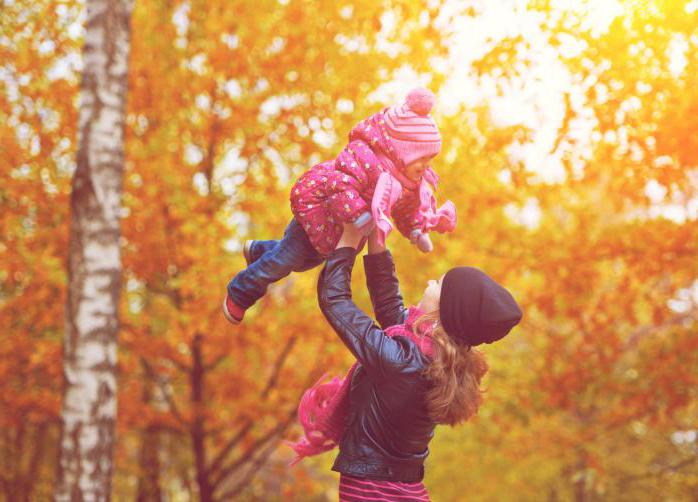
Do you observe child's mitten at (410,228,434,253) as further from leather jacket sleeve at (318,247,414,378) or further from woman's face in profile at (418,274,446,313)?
leather jacket sleeve at (318,247,414,378)

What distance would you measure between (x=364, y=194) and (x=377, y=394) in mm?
712

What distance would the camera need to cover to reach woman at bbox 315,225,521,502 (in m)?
2.36

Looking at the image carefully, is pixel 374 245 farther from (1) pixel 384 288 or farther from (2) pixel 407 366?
(2) pixel 407 366

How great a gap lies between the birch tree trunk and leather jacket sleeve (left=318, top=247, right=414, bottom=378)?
2.52m

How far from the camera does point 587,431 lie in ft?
32.8

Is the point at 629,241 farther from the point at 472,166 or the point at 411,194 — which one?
the point at 411,194

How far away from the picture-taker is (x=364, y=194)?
8.12ft

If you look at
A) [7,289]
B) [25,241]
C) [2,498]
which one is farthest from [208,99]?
[2,498]

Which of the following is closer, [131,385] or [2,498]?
[131,385]

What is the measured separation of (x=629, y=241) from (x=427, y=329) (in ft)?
16.5

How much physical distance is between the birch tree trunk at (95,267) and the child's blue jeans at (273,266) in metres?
2.20

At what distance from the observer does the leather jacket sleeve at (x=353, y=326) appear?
2363 millimetres

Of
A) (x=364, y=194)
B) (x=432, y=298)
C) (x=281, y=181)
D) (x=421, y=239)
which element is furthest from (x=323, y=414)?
(x=281, y=181)

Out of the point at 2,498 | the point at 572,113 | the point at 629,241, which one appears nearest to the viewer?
the point at 572,113
